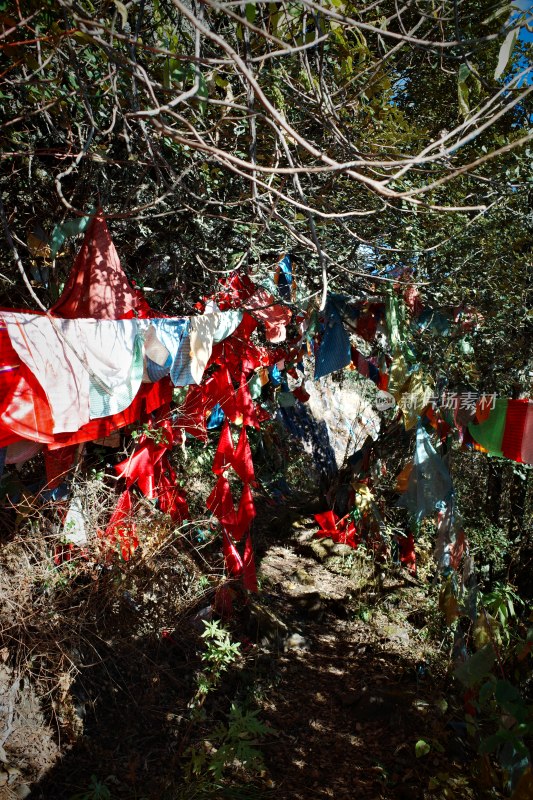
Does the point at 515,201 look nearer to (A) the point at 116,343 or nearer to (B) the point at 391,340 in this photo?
(B) the point at 391,340

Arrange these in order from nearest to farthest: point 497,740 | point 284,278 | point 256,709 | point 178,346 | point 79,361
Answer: point 497,740
point 79,361
point 178,346
point 256,709
point 284,278

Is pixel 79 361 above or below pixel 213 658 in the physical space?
above

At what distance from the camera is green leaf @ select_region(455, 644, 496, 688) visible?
2922 millimetres

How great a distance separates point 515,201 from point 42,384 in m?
3.40

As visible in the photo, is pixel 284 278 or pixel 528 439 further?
pixel 284 278

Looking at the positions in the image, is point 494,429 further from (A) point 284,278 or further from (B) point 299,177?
(A) point 284,278

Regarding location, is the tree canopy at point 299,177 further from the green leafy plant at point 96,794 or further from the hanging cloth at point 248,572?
the green leafy plant at point 96,794

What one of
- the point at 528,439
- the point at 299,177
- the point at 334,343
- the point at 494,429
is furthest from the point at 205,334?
the point at 528,439

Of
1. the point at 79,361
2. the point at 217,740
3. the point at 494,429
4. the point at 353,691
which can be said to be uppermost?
the point at 79,361

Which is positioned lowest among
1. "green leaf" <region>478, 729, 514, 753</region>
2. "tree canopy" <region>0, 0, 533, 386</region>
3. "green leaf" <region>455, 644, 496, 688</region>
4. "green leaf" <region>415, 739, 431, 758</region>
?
"green leaf" <region>415, 739, 431, 758</region>

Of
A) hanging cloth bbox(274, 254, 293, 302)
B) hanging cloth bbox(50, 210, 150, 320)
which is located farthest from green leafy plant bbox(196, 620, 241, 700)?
hanging cloth bbox(274, 254, 293, 302)

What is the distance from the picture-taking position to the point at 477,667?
2.94 m

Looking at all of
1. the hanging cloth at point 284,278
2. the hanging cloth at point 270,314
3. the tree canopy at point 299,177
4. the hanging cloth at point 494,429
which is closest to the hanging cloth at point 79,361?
the tree canopy at point 299,177

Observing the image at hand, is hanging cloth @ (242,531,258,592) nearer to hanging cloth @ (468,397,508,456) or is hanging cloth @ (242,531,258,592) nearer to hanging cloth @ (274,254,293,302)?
hanging cloth @ (468,397,508,456)
